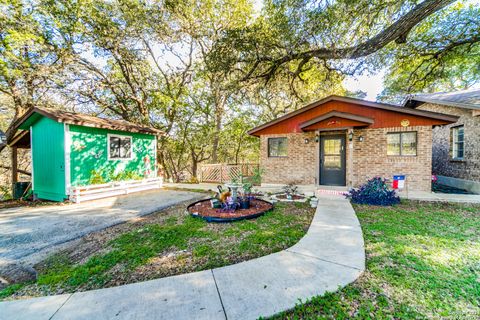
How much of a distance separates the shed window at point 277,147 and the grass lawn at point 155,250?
4.96 meters

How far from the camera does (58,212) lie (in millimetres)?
6035

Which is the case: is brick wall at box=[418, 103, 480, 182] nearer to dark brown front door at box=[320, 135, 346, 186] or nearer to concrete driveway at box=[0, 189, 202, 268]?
dark brown front door at box=[320, 135, 346, 186]

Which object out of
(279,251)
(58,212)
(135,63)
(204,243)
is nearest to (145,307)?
(204,243)

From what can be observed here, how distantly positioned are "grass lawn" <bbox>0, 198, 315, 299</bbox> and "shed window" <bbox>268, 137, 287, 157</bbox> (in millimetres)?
4964

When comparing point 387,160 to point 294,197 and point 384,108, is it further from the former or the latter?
point 294,197

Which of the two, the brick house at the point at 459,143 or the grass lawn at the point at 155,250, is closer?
the grass lawn at the point at 155,250

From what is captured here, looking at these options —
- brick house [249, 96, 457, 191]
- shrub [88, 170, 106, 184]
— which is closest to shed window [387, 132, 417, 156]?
brick house [249, 96, 457, 191]

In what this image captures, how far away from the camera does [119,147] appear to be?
9375mm

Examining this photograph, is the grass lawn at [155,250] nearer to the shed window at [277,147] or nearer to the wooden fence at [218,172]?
the shed window at [277,147]

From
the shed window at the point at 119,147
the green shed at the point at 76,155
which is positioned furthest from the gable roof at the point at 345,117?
the shed window at the point at 119,147

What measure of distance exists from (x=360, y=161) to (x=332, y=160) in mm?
1065

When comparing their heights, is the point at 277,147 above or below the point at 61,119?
below

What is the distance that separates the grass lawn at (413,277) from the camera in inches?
75.9

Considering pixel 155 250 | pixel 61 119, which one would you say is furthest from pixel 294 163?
pixel 61 119
